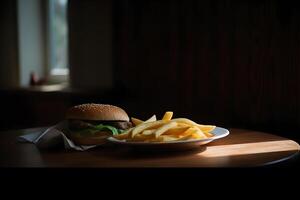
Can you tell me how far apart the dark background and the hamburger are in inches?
51.2

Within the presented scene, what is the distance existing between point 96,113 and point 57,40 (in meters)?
2.64

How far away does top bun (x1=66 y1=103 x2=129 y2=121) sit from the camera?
178cm

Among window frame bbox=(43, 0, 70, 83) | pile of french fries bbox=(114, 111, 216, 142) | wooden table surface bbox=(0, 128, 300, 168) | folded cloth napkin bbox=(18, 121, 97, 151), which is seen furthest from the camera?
window frame bbox=(43, 0, 70, 83)

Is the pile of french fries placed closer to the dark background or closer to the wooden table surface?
the wooden table surface

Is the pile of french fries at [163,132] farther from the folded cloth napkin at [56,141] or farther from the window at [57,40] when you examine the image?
the window at [57,40]

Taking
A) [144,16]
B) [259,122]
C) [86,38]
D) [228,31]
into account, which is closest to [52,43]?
A: [86,38]

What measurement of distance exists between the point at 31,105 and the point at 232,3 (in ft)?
5.60

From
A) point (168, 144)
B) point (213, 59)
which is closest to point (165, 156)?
point (168, 144)

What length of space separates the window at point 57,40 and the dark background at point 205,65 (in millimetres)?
640

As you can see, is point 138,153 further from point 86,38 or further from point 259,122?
point 86,38

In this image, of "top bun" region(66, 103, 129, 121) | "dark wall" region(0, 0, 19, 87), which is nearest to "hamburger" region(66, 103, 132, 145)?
"top bun" region(66, 103, 129, 121)

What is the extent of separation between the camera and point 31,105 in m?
3.66

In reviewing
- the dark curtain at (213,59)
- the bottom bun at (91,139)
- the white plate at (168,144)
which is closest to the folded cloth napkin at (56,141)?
the bottom bun at (91,139)

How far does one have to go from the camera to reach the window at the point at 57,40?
4.21 m
